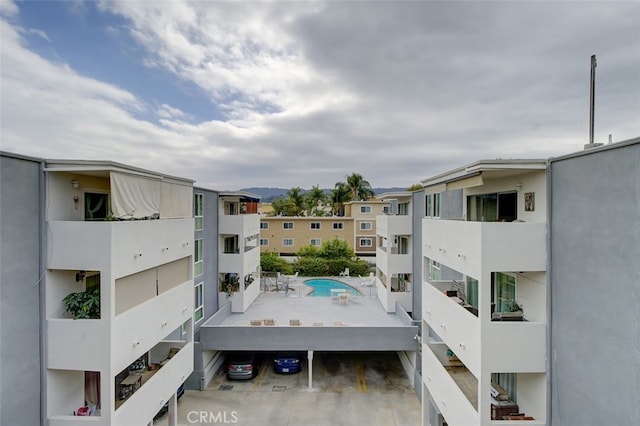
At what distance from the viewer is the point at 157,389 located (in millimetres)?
9859

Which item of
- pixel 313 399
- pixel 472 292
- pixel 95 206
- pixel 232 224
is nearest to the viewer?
pixel 95 206

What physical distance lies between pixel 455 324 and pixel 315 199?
4159 centimetres

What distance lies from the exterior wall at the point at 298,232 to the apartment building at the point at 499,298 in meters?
29.6

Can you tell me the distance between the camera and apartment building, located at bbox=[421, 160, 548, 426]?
756cm

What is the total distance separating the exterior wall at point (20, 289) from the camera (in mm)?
6645

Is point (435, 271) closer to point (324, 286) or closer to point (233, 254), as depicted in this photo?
point (233, 254)

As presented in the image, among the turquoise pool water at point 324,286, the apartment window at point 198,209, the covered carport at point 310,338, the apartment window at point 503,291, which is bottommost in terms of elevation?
the turquoise pool water at point 324,286

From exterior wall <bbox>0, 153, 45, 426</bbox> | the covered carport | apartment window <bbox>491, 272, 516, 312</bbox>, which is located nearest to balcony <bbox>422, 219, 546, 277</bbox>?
apartment window <bbox>491, 272, 516, 312</bbox>

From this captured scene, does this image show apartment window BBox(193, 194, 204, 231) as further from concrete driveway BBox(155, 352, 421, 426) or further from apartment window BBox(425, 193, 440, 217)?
apartment window BBox(425, 193, 440, 217)

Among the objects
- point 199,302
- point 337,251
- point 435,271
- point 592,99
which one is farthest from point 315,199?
point 592,99

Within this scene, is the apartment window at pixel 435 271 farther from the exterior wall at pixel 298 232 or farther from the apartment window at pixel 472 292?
the exterior wall at pixel 298 232

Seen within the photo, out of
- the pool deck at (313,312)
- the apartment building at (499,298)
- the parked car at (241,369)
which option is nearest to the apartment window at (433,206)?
the apartment building at (499,298)

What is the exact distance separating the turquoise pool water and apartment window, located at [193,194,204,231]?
13459 mm

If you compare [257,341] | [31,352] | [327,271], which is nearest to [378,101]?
[257,341]
